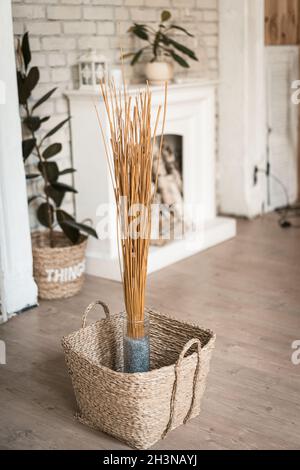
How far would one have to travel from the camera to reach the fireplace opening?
4547mm

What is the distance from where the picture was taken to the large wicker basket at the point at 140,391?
214 centimetres

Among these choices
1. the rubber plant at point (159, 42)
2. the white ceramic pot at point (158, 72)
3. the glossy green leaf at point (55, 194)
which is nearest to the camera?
the glossy green leaf at point (55, 194)

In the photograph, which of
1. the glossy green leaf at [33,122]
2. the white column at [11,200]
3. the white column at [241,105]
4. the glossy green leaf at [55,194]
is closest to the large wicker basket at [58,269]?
the white column at [11,200]

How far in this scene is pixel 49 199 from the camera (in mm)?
4152

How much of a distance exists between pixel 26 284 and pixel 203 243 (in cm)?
153

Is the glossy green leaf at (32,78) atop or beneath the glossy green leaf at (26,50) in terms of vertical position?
beneath

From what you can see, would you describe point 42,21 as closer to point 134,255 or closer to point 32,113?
point 32,113

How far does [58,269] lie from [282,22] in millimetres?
3130

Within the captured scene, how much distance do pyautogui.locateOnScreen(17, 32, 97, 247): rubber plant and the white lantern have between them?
35 cm

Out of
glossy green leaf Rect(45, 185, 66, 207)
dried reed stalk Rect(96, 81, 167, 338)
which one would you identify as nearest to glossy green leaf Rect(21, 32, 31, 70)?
glossy green leaf Rect(45, 185, 66, 207)

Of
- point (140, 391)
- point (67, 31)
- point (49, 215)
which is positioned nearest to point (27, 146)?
point (49, 215)

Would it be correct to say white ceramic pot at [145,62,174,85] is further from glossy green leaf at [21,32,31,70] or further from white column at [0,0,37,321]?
white column at [0,0,37,321]

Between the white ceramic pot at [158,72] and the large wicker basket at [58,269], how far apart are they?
130 cm

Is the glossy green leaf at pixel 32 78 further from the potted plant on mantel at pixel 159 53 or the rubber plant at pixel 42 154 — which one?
the potted plant on mantel at pixel 159 53
